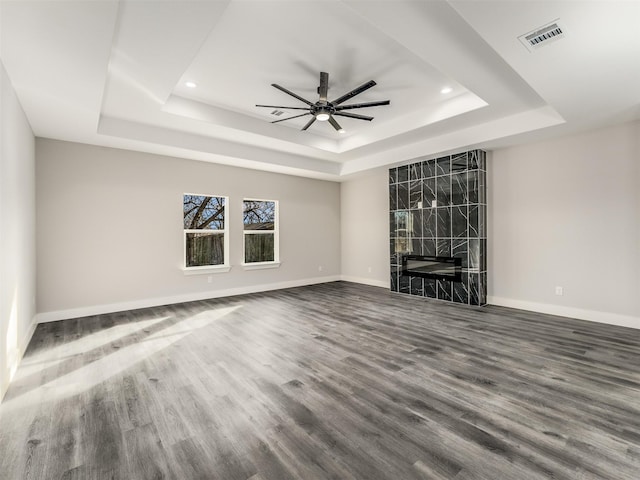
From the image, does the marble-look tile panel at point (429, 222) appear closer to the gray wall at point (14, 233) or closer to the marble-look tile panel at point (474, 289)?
the marble-look tile panel at point (474, 289)

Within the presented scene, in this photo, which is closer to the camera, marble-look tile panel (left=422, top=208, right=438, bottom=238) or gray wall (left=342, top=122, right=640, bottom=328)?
gray wall (left=342, top=122, right=640, bottom=328)

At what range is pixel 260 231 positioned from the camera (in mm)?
6840

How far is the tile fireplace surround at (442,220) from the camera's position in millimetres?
5305

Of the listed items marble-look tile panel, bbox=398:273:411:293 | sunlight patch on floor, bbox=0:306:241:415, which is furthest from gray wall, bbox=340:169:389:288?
sunlight patch on floor, bbox=0:306:241:415

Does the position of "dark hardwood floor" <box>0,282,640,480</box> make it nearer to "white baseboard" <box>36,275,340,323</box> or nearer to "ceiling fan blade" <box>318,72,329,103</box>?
"white baseboard" <box>36,275,340,323</box>

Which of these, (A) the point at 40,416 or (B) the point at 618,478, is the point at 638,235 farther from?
(A) the point at 40,416

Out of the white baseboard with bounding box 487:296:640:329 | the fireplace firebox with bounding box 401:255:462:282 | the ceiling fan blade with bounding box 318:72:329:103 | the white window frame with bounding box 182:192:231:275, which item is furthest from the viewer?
the white window frame with bounding box 182:192:231:275

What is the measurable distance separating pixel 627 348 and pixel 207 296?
6.15 m

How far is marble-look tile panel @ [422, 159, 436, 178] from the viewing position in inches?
232

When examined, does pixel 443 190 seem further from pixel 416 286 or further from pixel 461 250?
pixel 416 286

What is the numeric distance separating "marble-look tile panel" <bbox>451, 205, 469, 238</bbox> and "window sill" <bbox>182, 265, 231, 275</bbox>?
4407mm

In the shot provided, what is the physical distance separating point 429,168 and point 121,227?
18.4 feet

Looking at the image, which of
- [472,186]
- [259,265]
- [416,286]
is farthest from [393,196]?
[259,265]

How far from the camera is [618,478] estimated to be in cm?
158
